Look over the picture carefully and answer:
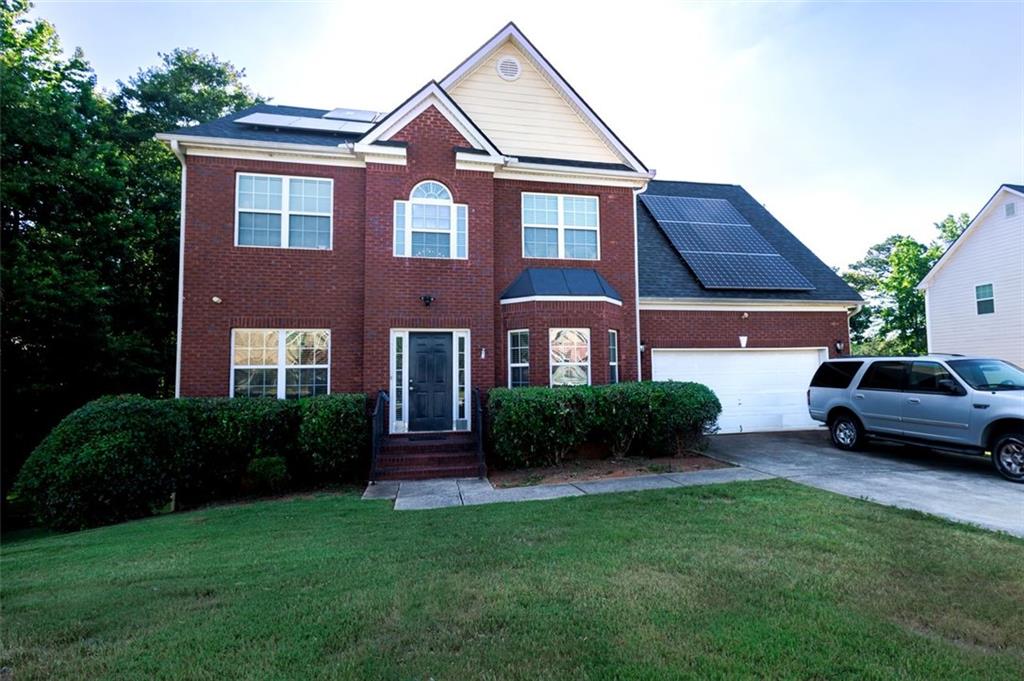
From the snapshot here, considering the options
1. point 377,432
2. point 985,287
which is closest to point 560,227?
point 377,432

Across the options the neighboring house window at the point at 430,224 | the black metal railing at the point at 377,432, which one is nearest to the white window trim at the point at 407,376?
the black metal railing at the point at 377,432

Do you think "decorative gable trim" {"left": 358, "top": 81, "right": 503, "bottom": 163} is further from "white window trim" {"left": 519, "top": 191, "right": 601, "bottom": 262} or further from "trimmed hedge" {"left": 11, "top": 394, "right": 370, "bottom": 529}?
"trimmed hedge" {"left": 11, "top": 394, "right": 370, "bottom": 529}

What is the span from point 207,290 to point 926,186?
26.3m

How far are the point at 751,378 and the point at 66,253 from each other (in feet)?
58.2

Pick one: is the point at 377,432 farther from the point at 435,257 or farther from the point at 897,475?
the point at 897,475

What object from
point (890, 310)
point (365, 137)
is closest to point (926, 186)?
point (890, 310)

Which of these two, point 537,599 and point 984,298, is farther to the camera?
point 984,298

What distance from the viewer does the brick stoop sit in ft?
29.0

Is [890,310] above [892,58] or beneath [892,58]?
beneath

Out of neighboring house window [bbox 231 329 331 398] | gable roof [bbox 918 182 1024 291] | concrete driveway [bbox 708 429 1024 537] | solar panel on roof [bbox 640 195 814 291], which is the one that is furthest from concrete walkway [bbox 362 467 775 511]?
gable roof [bbox 918 182 1024 291]

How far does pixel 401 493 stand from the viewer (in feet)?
25.3

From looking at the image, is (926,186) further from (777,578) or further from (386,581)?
(386,581)

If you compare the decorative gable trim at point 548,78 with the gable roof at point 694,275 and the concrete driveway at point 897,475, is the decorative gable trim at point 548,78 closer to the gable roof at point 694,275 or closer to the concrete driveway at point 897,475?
the gable roof at point 694,275

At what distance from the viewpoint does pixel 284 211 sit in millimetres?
10211
